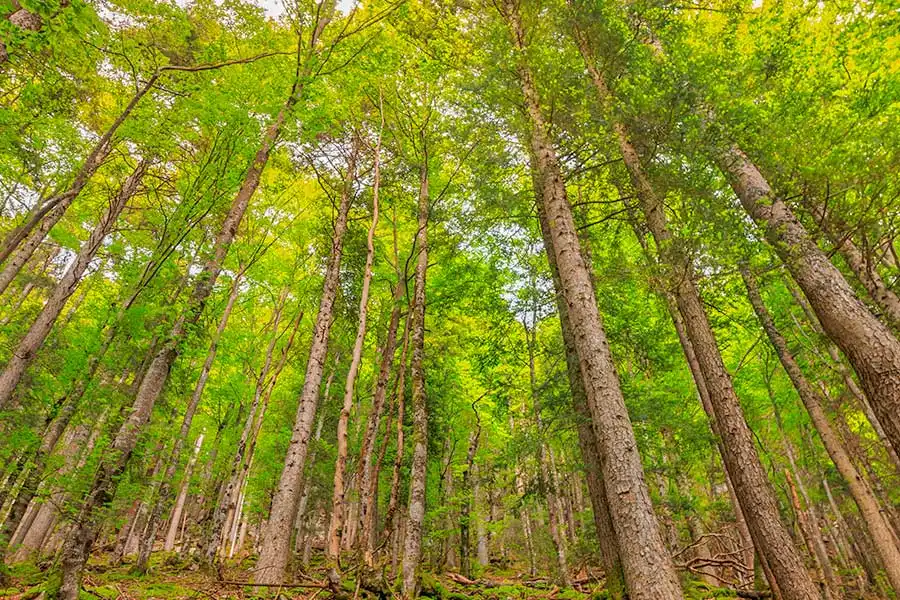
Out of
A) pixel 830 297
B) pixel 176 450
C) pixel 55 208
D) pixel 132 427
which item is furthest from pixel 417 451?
pixel 55 208

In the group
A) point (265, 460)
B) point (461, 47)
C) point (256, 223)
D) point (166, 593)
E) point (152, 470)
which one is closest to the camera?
point (166, 593)

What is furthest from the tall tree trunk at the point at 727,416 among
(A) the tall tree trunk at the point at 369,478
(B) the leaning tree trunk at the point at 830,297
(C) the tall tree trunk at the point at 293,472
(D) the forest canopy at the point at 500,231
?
(C) the tall tree trunk at the point at 293,472

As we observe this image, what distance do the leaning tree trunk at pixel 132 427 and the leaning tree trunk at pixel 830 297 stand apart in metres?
8.84

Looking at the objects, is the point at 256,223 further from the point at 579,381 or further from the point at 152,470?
the point at 579,381

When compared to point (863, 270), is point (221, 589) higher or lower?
lower

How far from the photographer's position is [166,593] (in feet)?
23.4

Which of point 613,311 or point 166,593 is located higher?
point 613,311

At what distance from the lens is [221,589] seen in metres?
7.11

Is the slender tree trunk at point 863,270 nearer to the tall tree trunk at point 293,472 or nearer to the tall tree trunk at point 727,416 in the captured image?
the tall tree trunk at point 727,416

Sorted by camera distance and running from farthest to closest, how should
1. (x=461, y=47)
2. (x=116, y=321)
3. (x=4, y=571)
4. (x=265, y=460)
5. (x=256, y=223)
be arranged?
(x=265, y=460) → (x=256, y=223) → (x=461, y=47) → (x=4, y=571) → (x=116, y=321)

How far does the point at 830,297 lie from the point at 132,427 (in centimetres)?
1027

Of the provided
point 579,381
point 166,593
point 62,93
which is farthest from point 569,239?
point 62,93

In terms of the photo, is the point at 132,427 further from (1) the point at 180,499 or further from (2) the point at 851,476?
(1) the point at 180,499

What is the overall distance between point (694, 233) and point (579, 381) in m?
3.08
